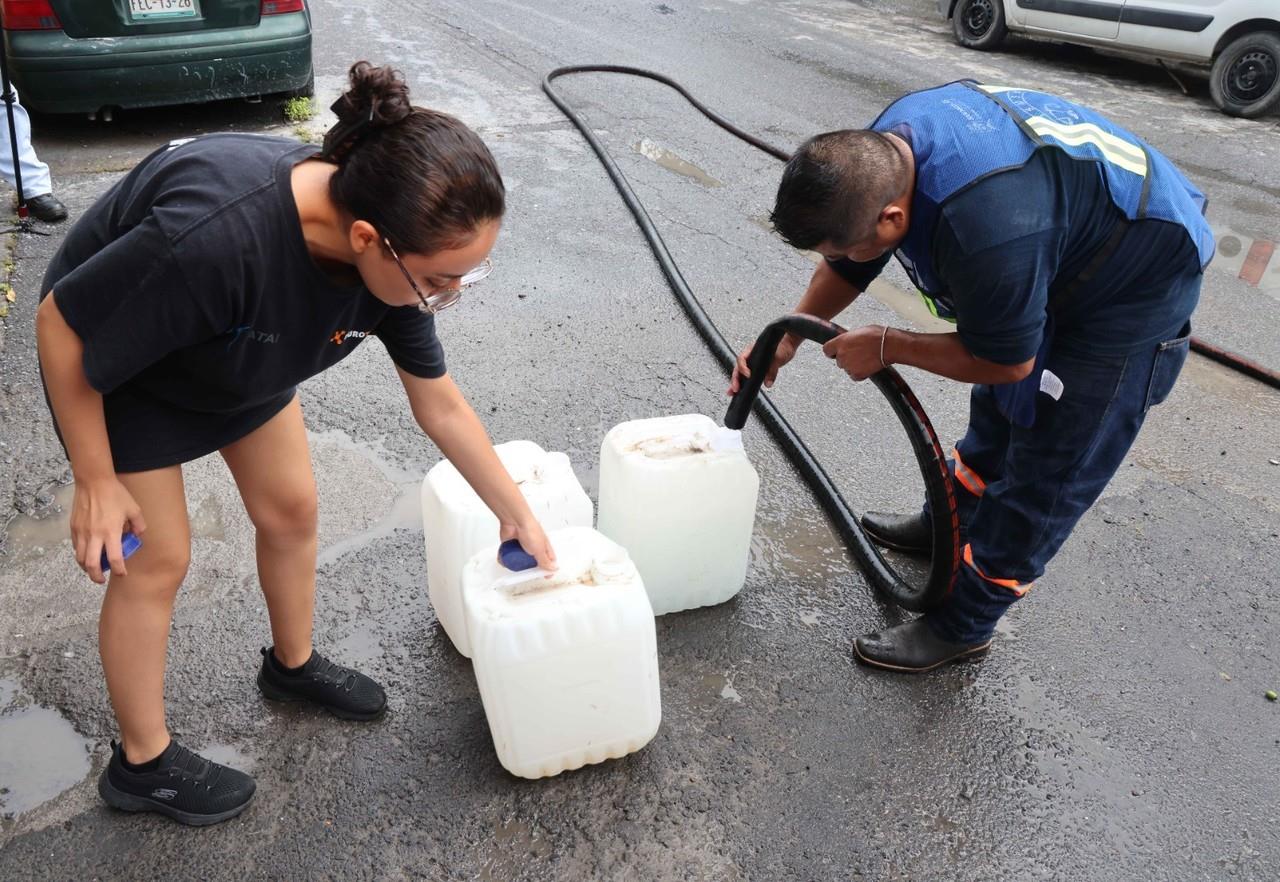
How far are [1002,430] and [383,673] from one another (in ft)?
6.14

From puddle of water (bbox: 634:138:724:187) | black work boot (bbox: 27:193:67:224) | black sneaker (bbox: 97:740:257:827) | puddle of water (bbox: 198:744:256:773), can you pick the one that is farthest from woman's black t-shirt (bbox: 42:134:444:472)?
puddle of water (bbox: 634:138:724:187)

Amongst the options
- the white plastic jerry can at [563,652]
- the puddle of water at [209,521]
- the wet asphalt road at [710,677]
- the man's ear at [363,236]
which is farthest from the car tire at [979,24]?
the man's ear at [363,236]

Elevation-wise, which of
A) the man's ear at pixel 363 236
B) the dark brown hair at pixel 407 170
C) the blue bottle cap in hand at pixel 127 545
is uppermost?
the dark brown hair at pixel 407 170

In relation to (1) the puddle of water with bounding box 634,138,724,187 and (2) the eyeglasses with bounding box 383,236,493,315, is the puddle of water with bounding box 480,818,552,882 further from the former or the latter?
(1) the puddle of water with bounding box 634,138,724,187

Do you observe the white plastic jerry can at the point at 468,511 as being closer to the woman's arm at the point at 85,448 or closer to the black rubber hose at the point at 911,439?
the black rubber hose at the point at 911,439

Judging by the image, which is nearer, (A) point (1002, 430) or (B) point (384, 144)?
(B) point (384, 144)

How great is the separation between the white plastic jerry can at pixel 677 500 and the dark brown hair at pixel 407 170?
1097 millimetres

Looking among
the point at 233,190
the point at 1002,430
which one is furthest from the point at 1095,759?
the point at 233,190

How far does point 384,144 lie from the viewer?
1430 millimetres

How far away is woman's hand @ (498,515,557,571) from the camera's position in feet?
6.47

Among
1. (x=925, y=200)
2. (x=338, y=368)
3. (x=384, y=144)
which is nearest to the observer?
(x=384, y=144)

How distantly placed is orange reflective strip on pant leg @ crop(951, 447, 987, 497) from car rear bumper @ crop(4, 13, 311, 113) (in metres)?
4.98

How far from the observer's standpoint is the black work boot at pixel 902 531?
10.1 feet

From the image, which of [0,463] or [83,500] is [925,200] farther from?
[0,463]
